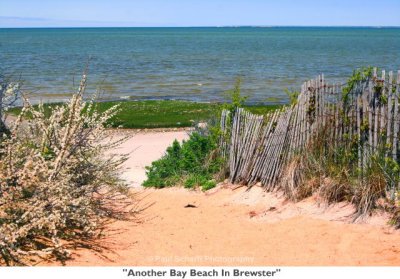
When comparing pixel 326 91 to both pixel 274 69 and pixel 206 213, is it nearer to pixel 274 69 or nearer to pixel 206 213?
pixel 206 213

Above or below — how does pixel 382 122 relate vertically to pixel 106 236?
above

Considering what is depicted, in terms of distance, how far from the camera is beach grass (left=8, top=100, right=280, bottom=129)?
779 inches

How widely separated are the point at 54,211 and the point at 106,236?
0.97 m

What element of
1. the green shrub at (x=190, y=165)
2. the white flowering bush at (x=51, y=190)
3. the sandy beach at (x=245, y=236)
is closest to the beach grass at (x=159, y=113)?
the green shrub at (x=190, y=165)

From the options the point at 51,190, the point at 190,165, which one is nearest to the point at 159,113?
the point at 190,165

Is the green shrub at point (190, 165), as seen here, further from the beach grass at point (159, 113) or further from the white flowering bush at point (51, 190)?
the beach grass at point (159, 113)

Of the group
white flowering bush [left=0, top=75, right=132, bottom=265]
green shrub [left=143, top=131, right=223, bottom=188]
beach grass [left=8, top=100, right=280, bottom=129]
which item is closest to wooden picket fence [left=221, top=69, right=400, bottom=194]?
green shrub [left=143, top=131, right=223, bottom=188]

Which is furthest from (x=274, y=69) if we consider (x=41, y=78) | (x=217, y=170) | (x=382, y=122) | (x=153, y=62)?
(x=382, y=122)

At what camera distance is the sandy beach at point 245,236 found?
228 inches

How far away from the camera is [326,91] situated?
25.8 feet

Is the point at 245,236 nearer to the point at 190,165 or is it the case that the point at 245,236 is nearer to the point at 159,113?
the point at 190,165

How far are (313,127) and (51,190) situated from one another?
408cm

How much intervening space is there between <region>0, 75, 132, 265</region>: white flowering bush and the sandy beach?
13.8 inches

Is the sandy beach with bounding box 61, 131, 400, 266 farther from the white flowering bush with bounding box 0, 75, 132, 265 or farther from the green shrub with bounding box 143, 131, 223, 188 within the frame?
the green shrub with bounding box 143, 131, 223, 188
